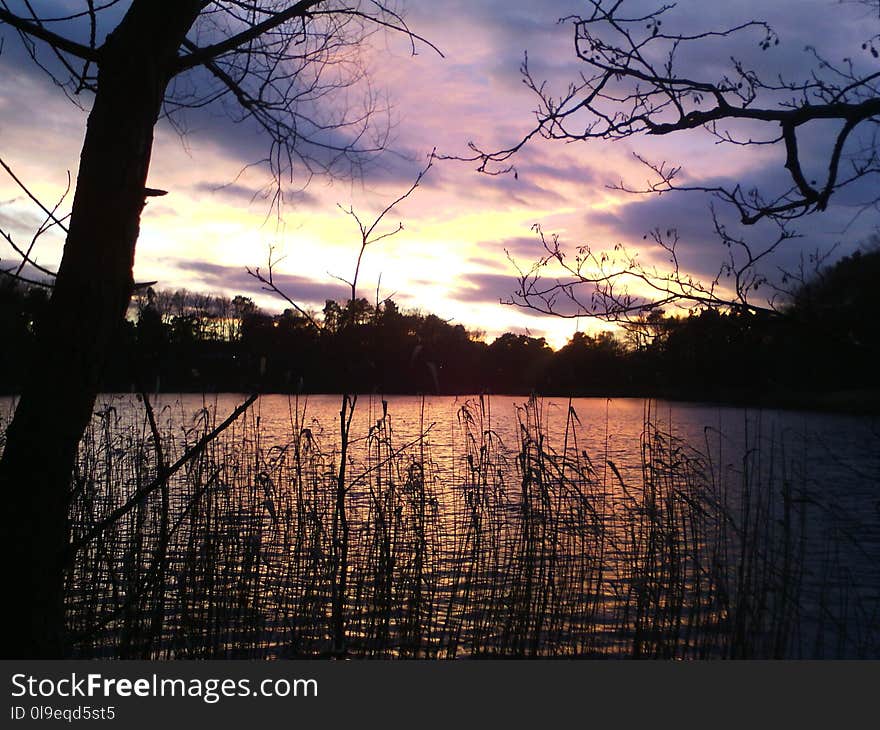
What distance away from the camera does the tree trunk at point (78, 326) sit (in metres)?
2.10

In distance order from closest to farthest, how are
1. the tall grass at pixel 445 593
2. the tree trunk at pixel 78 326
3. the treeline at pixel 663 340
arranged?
Answer: 1. the tree trunk at pixel 78 326
2. the treeline at pixel 663 340
3. the tall grass at pixel 445 593

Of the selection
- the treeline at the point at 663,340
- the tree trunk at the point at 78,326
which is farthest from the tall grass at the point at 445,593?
the tree trunk at the point at 78,326

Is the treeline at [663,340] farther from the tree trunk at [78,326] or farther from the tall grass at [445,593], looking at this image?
the tall grass at [445,593]

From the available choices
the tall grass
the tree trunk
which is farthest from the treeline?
the tall grass

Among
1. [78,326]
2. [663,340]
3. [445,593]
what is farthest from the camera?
[445,593]

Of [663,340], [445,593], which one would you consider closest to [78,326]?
[663,340]

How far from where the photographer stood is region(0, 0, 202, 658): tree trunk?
210cm

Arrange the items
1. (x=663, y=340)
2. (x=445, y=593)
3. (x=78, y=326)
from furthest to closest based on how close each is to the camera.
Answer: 1. (x=445, y=593)
2. (x=663, y=340)
3. (x=78, y=326)

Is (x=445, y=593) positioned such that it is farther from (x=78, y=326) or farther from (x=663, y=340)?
(x=78, y=326)

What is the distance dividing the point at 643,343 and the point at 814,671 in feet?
6.31

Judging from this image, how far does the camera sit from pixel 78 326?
211 cm

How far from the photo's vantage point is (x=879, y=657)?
5285mm

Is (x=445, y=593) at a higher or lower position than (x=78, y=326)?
lower

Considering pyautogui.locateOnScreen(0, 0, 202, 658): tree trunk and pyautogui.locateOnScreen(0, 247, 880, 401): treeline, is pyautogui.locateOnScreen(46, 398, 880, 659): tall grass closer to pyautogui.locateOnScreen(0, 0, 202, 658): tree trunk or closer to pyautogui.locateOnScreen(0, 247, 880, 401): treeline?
pyautogui.locateOnScreen(0, 247, 880, 401): treeline
